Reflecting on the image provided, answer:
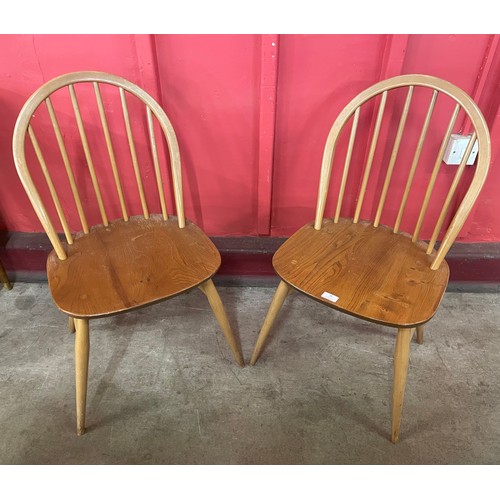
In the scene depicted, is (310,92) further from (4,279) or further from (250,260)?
(4,279)

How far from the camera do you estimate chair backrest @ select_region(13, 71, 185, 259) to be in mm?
1042

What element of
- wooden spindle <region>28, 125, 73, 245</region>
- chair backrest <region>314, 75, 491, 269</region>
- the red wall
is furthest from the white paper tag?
wooden spindle <region>28, 125, 73, 245</region>

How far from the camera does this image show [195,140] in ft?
4.19

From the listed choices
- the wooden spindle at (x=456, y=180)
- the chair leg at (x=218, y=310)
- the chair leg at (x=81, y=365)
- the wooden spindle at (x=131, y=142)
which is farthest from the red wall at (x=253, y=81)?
the chair leg at (x=81, y=365)

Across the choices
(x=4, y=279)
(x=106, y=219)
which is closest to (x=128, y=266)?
(x=106, y=219)

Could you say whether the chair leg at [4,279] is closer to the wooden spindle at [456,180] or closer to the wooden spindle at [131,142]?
the wooden spindle at [131,142]

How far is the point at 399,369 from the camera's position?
960 millimetres

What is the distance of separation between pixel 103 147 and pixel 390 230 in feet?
3.29

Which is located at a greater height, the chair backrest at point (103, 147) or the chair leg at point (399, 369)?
the chair backrest at point (103, 147)

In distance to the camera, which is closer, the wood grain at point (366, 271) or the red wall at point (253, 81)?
the wood grain at point (366, 271)

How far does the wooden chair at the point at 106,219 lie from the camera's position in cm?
92

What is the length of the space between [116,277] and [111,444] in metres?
0.50

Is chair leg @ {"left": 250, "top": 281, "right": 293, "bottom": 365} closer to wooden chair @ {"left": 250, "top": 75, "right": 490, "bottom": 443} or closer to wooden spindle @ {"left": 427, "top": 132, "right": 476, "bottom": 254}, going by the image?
wooden chair @ {"left": 250, "top": 75, "right": 490, "bottom": 443}

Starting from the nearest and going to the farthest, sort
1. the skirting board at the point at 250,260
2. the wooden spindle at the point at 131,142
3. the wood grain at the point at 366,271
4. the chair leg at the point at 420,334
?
the wood grain at the point at 366,271
the wooden spindle at the point at 131,142
the chair leg at the point at 420,334
the skirting board at the point at 250,260
